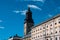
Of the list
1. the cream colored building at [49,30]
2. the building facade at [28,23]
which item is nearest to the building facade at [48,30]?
the cream colored building at [49,30]

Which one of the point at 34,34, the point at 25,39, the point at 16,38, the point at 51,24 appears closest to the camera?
the point at 51,24

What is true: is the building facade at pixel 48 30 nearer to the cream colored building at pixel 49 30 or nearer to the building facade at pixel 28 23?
the cream colored building at pixel 49 30

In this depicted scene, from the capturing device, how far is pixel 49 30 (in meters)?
72.1

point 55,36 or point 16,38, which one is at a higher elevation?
point 16,38

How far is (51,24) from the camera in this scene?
70625 mm

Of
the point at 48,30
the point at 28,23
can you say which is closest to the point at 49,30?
the point at 48,30

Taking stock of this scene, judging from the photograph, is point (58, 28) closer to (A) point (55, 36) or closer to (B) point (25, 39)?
(A) point (55, 36)

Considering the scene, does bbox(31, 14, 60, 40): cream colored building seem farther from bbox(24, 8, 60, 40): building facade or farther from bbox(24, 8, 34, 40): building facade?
bbox(24, 8, 34, 40): building facade

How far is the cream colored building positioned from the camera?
6613 centimetres

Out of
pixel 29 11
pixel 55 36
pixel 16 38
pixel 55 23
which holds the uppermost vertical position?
pixel 29 11

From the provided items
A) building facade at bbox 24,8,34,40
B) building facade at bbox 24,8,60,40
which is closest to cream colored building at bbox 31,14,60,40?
building facade at bbox 24,8,60,40

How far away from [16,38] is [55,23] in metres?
85.8

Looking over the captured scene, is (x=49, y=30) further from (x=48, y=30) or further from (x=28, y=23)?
(x=28, y=23)

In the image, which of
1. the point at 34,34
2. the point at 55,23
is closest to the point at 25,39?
the point at 34,34
